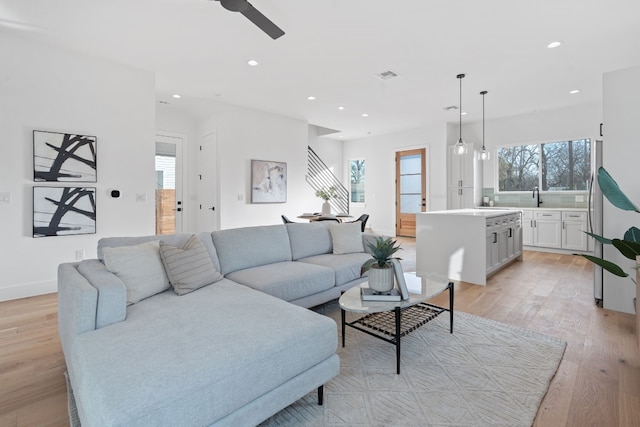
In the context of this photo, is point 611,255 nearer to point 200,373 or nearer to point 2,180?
point 200,373

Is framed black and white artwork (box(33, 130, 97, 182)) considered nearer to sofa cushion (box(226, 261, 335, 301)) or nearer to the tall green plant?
sofa cushion (box(226, 261, 335, 301))

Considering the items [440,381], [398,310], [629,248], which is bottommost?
[440,381]

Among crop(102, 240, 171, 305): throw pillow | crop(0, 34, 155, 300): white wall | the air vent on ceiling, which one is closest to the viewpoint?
crop(102, 240, 171, 305): throw pillow

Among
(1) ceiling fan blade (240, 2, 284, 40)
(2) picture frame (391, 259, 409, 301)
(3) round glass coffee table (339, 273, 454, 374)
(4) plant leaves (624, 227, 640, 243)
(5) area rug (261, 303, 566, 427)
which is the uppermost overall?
(1) ceiling fan blade (240, 2, 284, 40)

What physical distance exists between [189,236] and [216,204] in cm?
344

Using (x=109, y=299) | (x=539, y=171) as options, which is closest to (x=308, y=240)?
(x=109, y=299)

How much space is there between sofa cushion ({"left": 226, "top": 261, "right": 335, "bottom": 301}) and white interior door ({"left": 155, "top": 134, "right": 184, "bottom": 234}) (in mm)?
4080

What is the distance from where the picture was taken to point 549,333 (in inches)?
102

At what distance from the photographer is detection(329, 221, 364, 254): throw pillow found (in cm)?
368

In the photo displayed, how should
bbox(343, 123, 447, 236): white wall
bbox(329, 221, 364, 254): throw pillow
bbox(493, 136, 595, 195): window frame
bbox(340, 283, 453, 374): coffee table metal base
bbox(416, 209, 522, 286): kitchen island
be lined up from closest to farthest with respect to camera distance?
bbox(340, 283, 453, 374): coffee table metal base < bbox(329, 221, 364, 254): throw pillow < bbox(416, 209, 522, 286): kitchen island < bbox(493, 136, 595, 195): window frame < bbox(343, 123, 447, 236): white wall

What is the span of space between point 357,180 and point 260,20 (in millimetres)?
7188

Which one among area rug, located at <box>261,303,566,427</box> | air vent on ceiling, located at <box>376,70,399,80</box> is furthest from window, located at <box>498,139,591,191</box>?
area rug, located at <box>261,303,566,427</box>

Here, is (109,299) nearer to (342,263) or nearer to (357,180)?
(342,263)

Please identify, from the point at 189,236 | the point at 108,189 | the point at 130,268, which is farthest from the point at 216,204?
the point at 130,268
